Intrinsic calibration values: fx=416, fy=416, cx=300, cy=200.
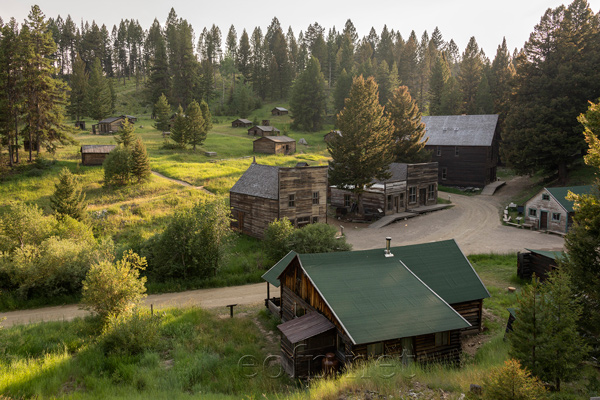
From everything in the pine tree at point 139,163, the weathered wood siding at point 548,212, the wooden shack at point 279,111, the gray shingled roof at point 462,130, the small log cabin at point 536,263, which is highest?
the wooden shack at point 279,111

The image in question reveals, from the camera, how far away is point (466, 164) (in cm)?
5356

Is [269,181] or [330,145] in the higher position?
[330,145]

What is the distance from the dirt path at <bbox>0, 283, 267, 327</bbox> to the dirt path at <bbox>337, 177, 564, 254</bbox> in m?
10.4

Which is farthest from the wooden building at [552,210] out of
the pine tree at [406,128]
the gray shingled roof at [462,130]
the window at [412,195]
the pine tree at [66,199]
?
the pine tree at [66,199]

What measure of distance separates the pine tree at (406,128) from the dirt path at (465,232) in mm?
8904

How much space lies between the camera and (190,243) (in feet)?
85.3

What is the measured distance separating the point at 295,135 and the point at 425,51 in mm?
55662

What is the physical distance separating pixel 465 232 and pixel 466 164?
20612 mm

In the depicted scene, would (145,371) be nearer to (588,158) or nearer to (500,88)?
(588,158)

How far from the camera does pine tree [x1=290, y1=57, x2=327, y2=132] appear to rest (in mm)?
84750

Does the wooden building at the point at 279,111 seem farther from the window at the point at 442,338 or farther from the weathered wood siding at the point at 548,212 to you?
the window at the point at 442,338

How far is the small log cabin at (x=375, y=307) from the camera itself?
1485 cm

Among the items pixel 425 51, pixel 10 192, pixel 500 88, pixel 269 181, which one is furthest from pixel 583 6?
pixel 425 51

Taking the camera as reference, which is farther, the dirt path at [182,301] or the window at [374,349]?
the dirt path at [182,301]
